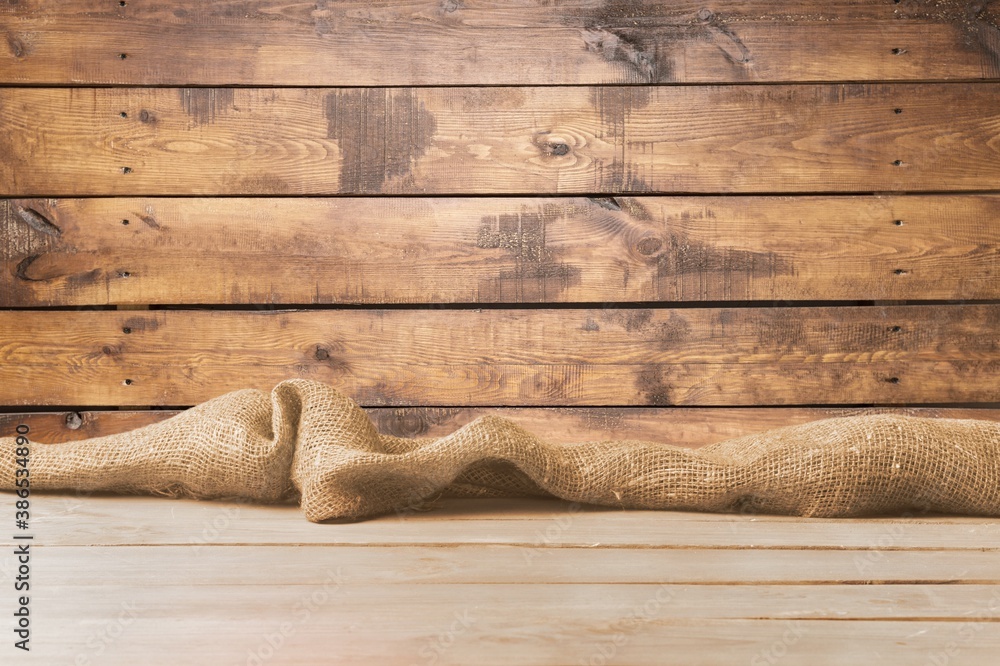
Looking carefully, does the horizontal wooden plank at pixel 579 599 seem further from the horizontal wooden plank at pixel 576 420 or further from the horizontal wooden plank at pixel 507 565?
the horizontal wooden plank at pixel 576 420

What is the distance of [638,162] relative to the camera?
1634mm

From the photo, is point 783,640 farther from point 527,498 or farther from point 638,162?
point 638,162

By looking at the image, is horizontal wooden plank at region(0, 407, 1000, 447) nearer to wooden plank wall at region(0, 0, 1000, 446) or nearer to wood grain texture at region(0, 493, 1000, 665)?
wooden plank wall at region(0, 0, 1000, 446)

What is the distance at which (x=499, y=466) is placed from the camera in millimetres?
1123

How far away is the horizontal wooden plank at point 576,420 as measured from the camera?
164 centimetres

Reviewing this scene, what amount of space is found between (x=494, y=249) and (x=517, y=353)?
22 centimetres

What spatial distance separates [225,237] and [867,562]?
50.8 inches

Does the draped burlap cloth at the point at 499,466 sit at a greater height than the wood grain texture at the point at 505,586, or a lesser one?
greater

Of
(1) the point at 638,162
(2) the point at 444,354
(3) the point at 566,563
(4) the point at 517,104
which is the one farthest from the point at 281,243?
(3) the point at 566,563

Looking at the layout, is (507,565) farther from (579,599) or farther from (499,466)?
(499,466)

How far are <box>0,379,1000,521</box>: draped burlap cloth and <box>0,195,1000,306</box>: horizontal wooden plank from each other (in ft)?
1.76

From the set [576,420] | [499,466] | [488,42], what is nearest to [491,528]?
[499,466]

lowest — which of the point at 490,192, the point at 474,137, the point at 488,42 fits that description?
the point at 490,192

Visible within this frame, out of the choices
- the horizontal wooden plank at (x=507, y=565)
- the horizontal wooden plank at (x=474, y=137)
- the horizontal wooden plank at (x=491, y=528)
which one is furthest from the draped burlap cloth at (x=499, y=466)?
the horizontal wooden plank at (x=474, y=137)
